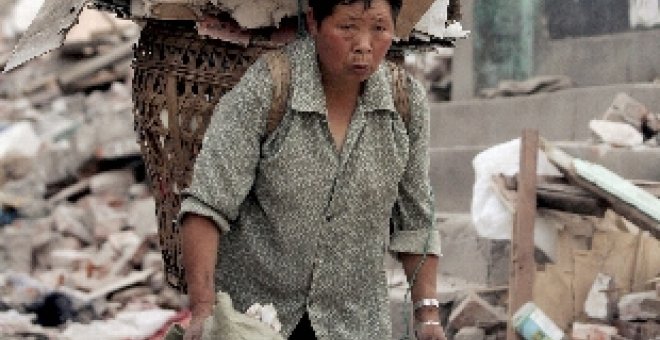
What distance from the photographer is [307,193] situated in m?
3.42

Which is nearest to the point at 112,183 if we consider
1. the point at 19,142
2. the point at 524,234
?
the point at 19,142

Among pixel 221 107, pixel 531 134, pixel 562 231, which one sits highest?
pixel 221 107

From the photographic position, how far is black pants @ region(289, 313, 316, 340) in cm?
355

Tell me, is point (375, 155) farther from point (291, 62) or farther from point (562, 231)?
point (562, 231)

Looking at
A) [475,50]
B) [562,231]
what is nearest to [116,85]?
[475,50]

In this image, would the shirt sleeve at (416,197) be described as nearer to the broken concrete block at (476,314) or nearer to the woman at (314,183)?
the woman at (314,183)

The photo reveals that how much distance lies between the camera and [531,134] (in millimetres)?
7043

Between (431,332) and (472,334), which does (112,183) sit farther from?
(431,332)

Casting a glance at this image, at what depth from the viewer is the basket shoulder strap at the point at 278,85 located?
3406 mm

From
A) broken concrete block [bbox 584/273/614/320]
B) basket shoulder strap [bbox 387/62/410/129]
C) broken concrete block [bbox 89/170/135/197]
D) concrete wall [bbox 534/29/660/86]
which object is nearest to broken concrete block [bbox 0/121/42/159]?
broken concrete block [bbox 89/170/135/197]

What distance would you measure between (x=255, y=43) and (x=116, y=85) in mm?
12004

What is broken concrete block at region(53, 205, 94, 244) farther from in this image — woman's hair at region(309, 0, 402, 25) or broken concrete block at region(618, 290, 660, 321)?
woman's hair at region(309, 0, 402, 25)

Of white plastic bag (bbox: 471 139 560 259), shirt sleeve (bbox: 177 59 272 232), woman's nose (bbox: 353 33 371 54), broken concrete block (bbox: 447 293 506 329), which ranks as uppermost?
woman's nose (bbox: 353 33 371 54)

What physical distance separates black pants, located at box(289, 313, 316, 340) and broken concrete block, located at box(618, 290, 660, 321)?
3693 mm
